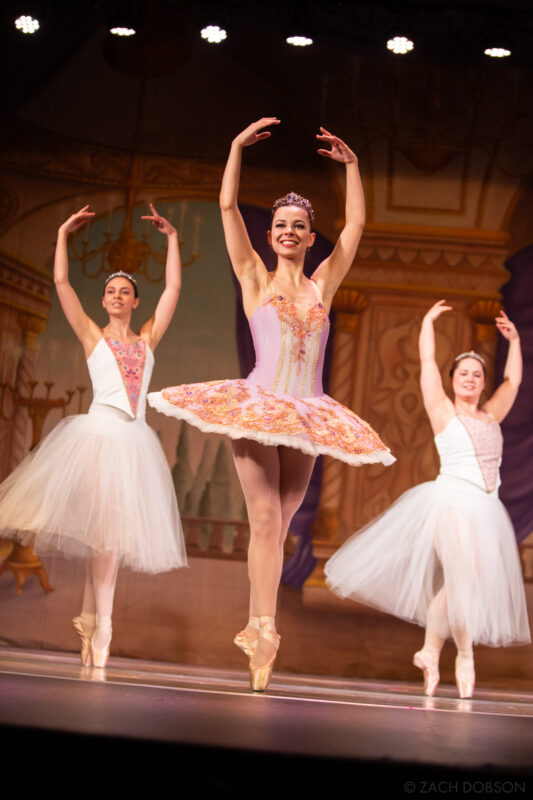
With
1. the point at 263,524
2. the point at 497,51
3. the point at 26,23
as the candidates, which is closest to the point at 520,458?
the point at 497,51

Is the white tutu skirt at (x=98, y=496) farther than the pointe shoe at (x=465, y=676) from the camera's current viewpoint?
No

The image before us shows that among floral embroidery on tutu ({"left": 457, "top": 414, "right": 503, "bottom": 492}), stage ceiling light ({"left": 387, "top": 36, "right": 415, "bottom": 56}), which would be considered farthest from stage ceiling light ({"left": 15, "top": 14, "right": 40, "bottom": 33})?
floral embroidery on tutu ({"left": 457, "top": 414, "right": 503, "bottom": 492})

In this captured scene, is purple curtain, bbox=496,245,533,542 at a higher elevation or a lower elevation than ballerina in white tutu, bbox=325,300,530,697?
higher

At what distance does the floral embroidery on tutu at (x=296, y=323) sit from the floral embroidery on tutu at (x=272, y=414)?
0.50 feet

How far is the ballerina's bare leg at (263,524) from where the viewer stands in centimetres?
303

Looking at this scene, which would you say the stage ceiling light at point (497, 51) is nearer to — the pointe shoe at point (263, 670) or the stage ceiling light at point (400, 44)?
the stage ceiling light at point (400, 44)

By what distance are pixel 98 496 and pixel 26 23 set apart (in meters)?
2.65

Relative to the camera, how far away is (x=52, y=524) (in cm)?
380

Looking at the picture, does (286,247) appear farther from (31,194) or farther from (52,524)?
(31,194)

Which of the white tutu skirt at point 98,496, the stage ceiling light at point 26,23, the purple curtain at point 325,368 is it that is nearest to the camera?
the white tutu skirt at point 98,496

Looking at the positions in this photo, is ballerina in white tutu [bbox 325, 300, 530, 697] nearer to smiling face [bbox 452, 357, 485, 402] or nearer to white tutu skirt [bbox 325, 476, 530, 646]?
white tutu skirt [bbox 325, 476, 530, 646]

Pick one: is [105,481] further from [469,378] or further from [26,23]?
[26,23]

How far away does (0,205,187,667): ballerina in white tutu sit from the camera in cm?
386

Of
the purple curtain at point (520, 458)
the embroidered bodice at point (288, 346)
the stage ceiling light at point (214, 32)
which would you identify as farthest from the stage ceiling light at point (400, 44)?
the embroidered bodice at point (288, 346)
